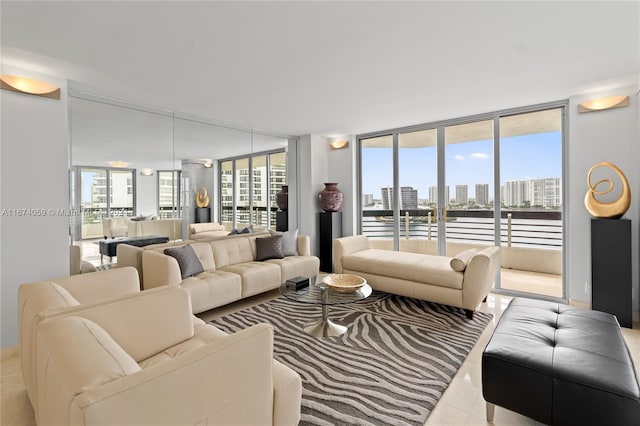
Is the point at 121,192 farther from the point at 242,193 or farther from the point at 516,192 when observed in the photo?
the point at 516,192

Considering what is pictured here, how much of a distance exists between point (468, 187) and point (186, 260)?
3.93 meters

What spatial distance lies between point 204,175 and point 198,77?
1.81m

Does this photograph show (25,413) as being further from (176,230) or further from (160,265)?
(176,230)

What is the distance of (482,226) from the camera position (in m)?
4.43

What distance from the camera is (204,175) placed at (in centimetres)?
453

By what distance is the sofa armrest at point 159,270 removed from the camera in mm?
3214

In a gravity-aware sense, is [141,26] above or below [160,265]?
above

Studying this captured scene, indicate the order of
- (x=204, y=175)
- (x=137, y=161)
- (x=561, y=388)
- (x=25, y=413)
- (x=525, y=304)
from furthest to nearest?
(x=204, y=175), (x=137, y=161), (x=525, y=304), (x=25, y=413), (x=561, y=388)

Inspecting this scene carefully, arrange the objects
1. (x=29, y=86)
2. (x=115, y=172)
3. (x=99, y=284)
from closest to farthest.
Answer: (x=99, y=284) → (x=29, y=86) → (x=115, y=172)

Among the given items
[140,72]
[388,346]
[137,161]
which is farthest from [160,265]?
[388,346]

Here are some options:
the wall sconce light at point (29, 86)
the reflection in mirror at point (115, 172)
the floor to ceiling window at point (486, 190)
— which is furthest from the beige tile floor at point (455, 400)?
the wall sconce light at point (29, 86)

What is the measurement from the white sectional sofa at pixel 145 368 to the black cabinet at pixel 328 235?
3616 mm

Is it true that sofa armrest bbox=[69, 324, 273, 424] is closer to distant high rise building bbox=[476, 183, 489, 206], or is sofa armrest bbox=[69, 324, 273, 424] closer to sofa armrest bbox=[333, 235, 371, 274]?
sofa armrest bbox=[333, 235, 371, 274]

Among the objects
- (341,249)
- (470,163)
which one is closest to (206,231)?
(341,249)
